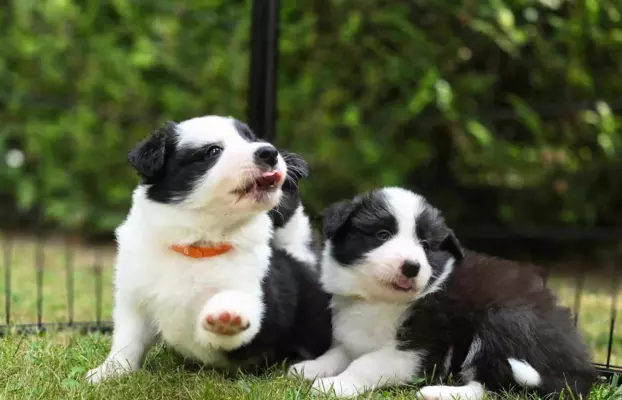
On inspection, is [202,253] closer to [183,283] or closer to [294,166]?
[183,283]

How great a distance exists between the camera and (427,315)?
2.96 meters

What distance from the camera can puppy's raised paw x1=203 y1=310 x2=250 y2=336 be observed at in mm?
2600

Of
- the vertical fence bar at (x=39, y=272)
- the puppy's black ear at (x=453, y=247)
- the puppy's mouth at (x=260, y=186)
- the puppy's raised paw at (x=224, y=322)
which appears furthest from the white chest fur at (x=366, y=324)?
the vertical fence bar at (x=39, y=272)

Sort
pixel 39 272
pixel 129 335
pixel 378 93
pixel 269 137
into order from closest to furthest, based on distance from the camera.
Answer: pixel 129 335 → pixel 269 137 → pixel 39 272 → pixel 378 93

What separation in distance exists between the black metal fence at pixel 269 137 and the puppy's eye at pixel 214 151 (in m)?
1.13

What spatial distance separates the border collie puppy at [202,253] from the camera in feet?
8.86

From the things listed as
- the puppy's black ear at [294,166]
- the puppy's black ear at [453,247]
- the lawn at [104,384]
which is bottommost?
the lawn at [104,384]

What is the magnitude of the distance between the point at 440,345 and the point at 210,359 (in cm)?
91

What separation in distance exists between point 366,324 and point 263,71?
159 centimetres

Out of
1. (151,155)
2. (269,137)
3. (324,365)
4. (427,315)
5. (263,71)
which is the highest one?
(263,71)

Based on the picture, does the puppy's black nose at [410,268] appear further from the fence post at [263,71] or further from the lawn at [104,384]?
the fence post at [263,71]

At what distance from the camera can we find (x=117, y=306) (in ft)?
9.70

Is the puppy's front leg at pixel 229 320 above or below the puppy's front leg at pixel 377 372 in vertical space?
above

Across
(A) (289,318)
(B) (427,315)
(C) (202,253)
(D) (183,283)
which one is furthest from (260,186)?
(B) (427,315)
